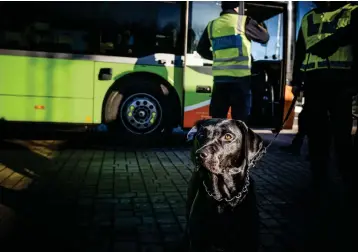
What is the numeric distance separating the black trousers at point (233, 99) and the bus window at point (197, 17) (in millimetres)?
2613

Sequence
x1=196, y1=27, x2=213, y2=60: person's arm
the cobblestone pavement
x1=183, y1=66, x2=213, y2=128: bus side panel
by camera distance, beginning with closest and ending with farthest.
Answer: the cobblestone pavement, x1=196, y1=27, x2=213, y2=60: person's arm, x1=183, y1=66, x2=213, y2=128: bus side panel

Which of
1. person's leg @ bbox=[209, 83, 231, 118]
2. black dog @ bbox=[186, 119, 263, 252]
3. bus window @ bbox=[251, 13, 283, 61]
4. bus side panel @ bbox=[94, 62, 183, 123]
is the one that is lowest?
black dog @ bbox=[186, 119, 263, 252]

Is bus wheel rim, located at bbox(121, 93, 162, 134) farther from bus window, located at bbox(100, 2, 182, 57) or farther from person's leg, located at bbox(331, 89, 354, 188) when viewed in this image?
person's leg, located at bbox(331, 89, 354, 188)

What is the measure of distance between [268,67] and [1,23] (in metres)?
5.25

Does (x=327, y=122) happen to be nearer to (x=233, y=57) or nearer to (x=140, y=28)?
(x=233, y=57)

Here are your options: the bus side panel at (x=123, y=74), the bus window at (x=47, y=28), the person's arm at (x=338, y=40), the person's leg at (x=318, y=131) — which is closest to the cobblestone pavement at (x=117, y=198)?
the person's leg at (x=318, y=131)

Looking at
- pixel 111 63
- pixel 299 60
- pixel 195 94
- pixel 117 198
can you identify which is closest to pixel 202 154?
pixel 117 198

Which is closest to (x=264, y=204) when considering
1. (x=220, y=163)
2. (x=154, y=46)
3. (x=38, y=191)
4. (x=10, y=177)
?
(x=220, y=163)

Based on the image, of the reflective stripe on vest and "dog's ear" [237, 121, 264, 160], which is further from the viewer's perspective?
the reflective stripe on vest

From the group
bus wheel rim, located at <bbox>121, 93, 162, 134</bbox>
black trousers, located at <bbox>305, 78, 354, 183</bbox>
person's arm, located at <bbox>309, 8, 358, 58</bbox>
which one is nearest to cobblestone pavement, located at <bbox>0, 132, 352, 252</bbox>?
black trousers, located at <bbox>305, 78, 354, 183</bbox>

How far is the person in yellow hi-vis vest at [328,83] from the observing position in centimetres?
373

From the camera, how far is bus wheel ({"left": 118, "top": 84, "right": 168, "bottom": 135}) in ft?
23.1

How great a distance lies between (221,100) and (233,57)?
561 millimetres

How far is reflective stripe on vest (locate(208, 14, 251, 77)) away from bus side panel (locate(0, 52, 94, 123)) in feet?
9.99
